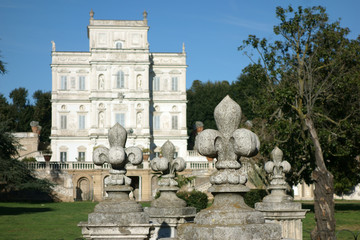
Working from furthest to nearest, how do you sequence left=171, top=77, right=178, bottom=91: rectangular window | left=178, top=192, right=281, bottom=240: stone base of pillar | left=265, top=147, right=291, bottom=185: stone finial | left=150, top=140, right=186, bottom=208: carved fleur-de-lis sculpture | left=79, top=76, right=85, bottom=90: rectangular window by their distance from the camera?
left=171, top=77, right=178, bottom=91: rectangular window
left=79, top=76, right=85, bottom=90: rectangular window
left=150, top=140, right=186, bottom=208: carved fleur-de-lis sculpture
left=265, top=147, right=291, bottom=185: stone finial
left=178, top=192, right=281, bottom=240: stone base of pillar

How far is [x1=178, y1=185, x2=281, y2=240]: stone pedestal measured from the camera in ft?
16.1

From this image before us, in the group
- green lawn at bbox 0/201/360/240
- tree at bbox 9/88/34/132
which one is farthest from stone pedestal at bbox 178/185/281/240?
tree at bbox 9/88/34/132

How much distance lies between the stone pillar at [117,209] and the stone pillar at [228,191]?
161 centimetres

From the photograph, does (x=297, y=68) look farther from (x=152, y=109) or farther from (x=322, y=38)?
(x=152, y=109)

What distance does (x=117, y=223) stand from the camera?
6.73 m

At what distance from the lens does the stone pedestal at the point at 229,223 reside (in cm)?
491

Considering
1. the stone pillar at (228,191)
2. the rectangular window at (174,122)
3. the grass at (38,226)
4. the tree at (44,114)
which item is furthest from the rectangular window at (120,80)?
the stone pillar at (228,191)

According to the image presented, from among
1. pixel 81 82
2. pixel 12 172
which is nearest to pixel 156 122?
pixel 81 82

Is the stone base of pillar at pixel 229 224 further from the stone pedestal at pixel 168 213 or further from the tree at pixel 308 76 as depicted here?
the tree at pixel 308 76

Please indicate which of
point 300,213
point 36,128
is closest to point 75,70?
point 36,128

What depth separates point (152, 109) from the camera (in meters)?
62.7

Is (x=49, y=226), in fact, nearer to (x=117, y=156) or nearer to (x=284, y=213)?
(x=284, y=213)

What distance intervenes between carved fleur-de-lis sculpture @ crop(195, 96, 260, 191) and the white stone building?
55.0 metres

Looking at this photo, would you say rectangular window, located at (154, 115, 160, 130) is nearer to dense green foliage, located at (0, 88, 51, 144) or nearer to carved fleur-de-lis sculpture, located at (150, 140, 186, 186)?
dense green foliage, located at (0, 88, 51, 144)
